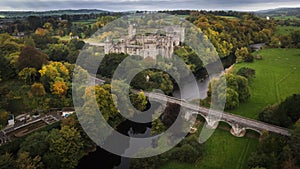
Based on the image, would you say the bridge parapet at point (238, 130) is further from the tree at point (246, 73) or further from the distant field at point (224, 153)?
the tree at point (246, 73)

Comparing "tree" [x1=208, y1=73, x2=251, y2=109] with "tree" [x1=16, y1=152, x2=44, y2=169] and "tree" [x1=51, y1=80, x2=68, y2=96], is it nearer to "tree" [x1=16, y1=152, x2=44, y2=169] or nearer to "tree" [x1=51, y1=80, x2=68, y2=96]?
"tree" [x1=51, y1=80, x2=68, y2=96]

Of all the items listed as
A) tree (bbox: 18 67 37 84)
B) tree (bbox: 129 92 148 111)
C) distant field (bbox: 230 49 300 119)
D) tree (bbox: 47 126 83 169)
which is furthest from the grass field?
tree (bbox: 18 67 37 84)

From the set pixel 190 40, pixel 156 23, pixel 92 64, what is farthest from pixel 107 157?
pixel 156 23

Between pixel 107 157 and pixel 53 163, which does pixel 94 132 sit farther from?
pixel 53 163

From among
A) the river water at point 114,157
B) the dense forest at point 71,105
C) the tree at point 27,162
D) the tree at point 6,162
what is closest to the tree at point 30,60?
the dense forest at point 71,105

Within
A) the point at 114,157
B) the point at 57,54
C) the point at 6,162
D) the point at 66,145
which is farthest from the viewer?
the point at 57,54

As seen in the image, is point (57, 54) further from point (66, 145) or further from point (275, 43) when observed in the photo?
point (275, 43)

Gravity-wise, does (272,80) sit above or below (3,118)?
above

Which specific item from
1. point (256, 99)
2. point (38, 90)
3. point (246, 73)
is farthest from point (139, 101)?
point (246, 73)
